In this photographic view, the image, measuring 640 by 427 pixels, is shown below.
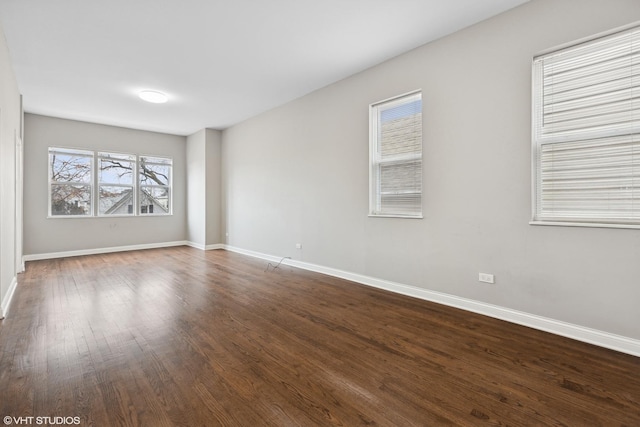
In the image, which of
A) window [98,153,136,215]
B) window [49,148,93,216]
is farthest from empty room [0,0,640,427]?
window [98,153,136,215]

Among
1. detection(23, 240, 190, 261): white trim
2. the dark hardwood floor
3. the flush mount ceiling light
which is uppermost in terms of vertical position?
the flush mount ceiling light

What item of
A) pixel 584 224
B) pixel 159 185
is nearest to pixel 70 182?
pixel 159 185

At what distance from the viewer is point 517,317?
2777 millimetres

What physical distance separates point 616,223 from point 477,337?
1.40m

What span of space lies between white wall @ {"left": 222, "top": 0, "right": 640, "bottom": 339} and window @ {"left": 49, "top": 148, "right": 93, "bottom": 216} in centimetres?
514

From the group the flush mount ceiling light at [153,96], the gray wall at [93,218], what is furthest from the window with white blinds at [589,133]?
the gray wall at [93,218]

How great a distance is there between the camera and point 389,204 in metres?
3.91

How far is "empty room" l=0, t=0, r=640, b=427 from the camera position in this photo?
1.80 metres

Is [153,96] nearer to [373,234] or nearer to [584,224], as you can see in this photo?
[373,234]

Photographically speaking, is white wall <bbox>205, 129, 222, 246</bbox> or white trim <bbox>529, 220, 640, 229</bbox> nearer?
white trim <bbox>529, 220, 640, 229</bbox>

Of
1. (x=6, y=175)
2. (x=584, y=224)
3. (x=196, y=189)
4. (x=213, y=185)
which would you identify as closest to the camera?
(x=584, y=224)

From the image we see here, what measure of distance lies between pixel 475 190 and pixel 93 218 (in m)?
7.56

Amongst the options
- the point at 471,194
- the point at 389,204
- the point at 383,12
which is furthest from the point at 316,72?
the point at 471,194

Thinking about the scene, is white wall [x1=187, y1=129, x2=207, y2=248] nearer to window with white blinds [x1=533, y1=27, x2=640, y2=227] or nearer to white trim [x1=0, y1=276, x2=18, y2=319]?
white trim [x1=0, y1=276, x2=18, y2=319]
